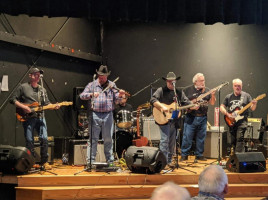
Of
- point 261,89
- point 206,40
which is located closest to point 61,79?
point 206,40

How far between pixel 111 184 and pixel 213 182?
12.5 feet

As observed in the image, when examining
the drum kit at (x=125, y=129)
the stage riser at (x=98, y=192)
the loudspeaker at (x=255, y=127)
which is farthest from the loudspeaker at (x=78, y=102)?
the loudspeaker at (x=255, y=127)

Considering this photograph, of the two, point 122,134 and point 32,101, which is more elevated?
point 32,101

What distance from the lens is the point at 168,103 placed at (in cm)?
880

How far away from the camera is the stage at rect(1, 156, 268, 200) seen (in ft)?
24.8

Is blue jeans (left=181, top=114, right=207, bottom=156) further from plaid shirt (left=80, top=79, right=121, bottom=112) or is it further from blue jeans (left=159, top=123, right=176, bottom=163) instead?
plaid shirt (left=80, top=79, right=121, bottom=112)

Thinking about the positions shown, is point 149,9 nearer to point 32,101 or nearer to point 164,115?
point 164,115

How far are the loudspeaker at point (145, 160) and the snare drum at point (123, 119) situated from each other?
6.77 feet

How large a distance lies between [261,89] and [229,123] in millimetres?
2570

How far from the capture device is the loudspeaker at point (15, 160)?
25.4 feet

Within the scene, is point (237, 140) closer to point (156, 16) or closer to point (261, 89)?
point (261, 89)

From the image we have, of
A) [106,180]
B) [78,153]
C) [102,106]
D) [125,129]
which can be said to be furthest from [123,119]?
[106,180]

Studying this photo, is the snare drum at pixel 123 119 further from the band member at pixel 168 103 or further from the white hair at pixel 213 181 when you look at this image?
Result: the white hair at pixel 213 181

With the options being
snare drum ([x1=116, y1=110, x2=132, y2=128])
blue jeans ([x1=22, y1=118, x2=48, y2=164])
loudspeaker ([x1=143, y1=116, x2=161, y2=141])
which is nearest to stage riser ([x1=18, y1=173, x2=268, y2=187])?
blue jeans ([x1=22, y1=118, x2=48, y2=164])
